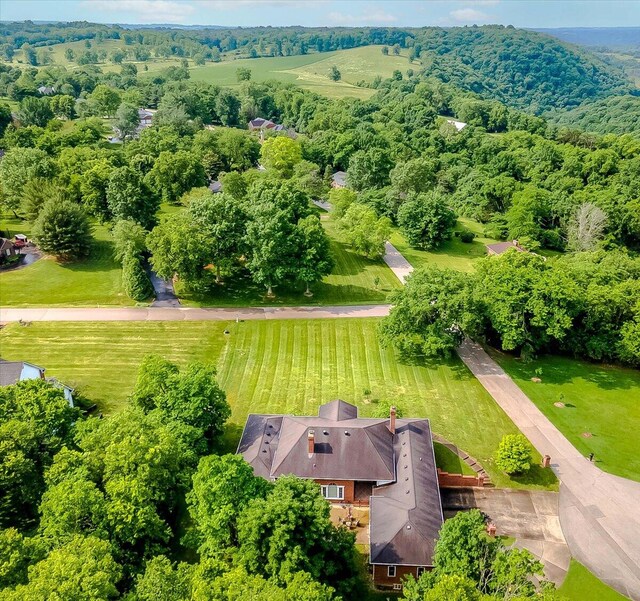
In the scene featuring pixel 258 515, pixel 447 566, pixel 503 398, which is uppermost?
pixel 258 515

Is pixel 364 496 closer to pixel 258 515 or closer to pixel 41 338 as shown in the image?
pixel 258 515

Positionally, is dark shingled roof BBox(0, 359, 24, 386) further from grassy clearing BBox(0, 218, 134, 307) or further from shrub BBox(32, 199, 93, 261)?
shrub BBox(32, 199, 93, 261)

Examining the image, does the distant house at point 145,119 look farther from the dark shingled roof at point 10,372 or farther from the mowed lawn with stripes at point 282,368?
the dark shingled roof at point 10,372

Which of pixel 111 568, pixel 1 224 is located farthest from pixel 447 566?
pixel 1 224

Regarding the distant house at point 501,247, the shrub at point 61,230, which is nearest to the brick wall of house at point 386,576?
the shrub at point 61,230

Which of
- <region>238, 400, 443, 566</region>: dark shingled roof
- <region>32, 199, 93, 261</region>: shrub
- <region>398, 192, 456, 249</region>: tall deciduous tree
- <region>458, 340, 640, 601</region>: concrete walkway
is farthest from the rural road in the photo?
<region>398, 192, 456, 249</region>: tall deciduous tree

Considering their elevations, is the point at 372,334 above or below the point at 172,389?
below
